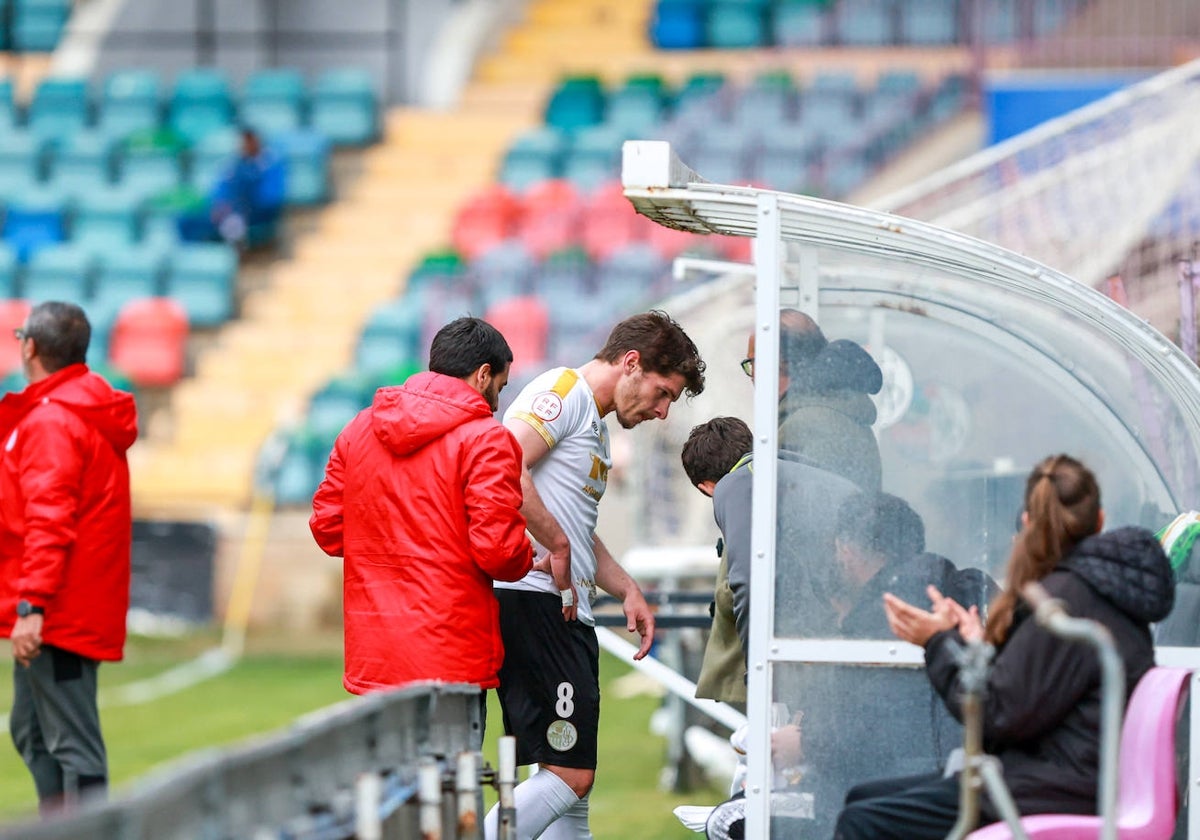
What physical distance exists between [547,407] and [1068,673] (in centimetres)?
195

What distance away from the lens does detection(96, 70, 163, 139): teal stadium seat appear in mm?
22141

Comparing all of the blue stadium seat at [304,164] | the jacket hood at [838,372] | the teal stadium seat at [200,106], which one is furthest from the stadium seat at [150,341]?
the jacket hood at [838,372]

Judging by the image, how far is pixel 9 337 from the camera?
1866 cm

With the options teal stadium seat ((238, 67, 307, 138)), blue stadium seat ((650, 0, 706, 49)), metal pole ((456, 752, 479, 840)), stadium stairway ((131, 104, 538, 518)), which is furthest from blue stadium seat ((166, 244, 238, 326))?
metal pole ((456, 752, 479, 840))

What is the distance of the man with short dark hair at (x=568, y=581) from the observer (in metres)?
5.64

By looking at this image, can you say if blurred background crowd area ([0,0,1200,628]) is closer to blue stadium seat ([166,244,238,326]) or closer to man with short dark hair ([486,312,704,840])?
blue stadium seat ([166,244,238,326])

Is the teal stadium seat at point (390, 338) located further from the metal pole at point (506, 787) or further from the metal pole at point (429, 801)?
the metal pole at point (429, 801)

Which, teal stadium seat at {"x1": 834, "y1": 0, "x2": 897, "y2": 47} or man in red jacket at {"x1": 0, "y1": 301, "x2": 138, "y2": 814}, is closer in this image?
man in red jacket at {"x1": 0, "y1": 301, "x2": 138, "y2": 814}

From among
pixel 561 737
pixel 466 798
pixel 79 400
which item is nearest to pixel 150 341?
pixel 79 400

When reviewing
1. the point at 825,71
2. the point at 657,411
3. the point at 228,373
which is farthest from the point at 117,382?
the point at 657,411

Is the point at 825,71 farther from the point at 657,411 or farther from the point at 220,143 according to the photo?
the point at 657,411

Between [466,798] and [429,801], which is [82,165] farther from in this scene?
[429,801]

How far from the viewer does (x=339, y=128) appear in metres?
21.5

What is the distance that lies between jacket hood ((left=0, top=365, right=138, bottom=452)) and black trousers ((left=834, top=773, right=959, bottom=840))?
125 inches
